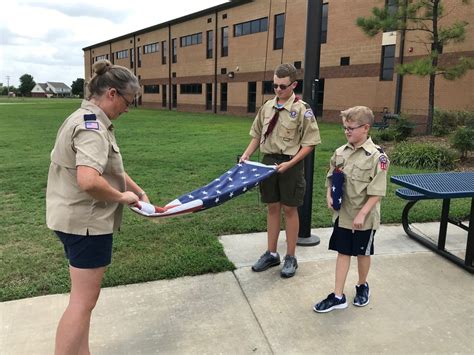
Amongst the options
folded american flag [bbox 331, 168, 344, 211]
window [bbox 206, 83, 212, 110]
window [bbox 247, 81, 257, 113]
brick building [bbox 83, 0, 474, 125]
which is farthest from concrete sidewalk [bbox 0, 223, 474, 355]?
window [bbox 206, 83, 212, 110]

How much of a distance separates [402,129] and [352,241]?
36.3ft

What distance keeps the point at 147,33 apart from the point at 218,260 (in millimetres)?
52186

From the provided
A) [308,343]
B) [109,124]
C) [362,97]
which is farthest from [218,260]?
[362,97]

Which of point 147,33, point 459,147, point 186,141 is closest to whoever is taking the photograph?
point 459,147

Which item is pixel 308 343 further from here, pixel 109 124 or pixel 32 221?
pixel 32 221

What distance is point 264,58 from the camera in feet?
111

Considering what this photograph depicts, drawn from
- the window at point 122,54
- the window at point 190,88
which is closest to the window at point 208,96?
the window at point 190,88

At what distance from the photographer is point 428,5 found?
49.3ft

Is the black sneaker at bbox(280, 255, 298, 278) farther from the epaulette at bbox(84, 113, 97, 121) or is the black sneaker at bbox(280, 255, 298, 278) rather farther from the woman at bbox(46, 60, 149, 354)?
the epaulette at bbox(84, 113, 97, 121)

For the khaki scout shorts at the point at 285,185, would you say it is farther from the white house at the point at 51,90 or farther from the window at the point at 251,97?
the white house at the point at 51,90

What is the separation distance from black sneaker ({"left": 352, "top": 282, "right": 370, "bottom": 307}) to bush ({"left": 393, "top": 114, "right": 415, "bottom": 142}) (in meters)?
10.8

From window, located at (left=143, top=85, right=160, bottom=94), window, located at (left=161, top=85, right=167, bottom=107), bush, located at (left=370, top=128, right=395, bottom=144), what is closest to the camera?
bush, located at (left=370, top=128, right=395, bottom=144)

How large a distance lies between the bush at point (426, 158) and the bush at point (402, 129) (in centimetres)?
286

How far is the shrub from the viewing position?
1373 centimetres
